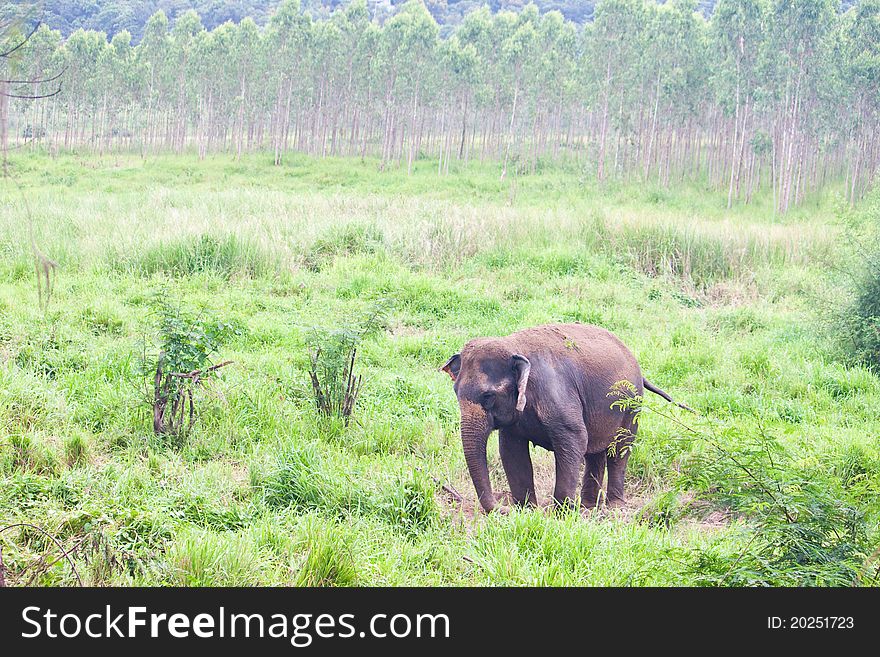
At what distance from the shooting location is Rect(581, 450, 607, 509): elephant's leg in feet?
19.1

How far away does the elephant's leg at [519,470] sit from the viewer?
5320mm

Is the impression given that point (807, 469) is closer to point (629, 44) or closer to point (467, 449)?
point (467, 449)

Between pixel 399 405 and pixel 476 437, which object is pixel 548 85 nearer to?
pixel 399 405

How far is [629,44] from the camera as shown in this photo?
48.3 m

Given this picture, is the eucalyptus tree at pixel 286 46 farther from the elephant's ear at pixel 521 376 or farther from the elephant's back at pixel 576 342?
the elephant's ear at pixel 521 376

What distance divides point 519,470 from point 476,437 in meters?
0.70

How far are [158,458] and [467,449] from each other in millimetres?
2517

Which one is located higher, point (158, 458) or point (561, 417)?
point (561, 417)

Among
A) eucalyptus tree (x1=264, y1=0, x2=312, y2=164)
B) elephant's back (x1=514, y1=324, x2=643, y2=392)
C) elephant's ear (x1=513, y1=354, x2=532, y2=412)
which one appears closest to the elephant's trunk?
elephant's ear (x1=513, y1=354, x2=532, y2=412)

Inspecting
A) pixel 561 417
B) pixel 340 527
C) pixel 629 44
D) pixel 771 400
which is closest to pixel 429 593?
pixel 340 527

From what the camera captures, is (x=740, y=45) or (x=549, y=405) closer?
(x=549, y=405)

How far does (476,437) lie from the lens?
4.80 m

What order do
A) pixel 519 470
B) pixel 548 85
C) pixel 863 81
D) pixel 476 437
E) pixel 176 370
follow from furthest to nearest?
pixel 548 85 → pixel 863 81 → pixel 176 370 → pixel 519 470 → pixel 476 437

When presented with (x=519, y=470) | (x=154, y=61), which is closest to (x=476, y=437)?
(x=519, y=470)
